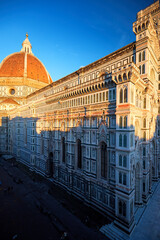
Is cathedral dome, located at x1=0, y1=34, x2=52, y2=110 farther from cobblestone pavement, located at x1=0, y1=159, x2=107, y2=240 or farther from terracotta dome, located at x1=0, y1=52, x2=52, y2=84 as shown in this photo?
cobblestone pavement, located at x1=0, y1=159, x2=107, y2=240

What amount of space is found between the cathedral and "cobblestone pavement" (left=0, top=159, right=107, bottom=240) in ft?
8.23

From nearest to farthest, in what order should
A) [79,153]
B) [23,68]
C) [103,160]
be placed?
[103,160] < [79,153] < [23,68]

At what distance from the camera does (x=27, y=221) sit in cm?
1744

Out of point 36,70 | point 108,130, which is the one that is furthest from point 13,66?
point 108,130

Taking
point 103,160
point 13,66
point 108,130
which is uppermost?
Result: point 13,66

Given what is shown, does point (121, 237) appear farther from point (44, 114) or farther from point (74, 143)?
point (44, 114)

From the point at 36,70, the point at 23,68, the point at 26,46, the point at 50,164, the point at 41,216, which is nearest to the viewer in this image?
the point at 41,216

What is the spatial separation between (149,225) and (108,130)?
12.2m

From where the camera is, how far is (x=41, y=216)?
18.5 metres

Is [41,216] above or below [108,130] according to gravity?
below

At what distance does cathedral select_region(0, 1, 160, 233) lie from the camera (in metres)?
16.1

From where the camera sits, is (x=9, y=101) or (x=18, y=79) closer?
(x=9, y=101)

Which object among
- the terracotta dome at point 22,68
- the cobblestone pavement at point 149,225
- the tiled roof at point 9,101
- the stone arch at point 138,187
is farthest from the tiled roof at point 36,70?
the cobblestone pavement at point 149,225

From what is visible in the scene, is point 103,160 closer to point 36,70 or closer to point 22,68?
point 22,68
